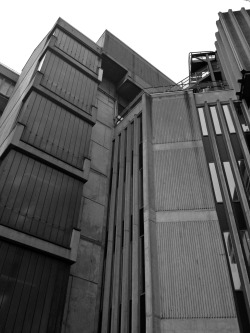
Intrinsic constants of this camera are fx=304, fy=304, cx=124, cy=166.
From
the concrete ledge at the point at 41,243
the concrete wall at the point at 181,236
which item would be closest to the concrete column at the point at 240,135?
the concrete wall at the point at 181,236

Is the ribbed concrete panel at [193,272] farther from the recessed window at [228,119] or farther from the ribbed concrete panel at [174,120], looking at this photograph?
the recessed window at [228,119]

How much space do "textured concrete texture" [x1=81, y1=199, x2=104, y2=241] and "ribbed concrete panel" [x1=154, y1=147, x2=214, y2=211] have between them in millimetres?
4540

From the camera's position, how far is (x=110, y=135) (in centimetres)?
2592

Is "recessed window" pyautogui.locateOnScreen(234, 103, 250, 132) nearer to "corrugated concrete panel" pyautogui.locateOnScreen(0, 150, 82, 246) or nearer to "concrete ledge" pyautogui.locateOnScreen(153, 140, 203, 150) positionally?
"concrete ledge" pyautogui.locateOnScreen(153, 140, 203, 150)

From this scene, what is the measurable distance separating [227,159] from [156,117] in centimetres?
614

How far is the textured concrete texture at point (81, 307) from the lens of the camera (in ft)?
50.5

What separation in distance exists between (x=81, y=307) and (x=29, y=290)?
150 inches

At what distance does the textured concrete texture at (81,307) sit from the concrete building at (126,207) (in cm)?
5

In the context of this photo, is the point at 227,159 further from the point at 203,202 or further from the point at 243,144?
the point at 203,202

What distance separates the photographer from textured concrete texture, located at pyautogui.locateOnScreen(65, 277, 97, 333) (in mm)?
15406

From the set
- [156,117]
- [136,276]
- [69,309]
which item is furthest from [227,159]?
[69,309]

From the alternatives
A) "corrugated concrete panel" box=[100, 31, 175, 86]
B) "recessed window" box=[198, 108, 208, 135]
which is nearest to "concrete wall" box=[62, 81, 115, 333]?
"recessed window" box=[198, 108, 208, 135]

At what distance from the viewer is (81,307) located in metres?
16.2

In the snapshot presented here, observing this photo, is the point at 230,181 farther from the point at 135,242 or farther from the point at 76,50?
the point at 76,50
